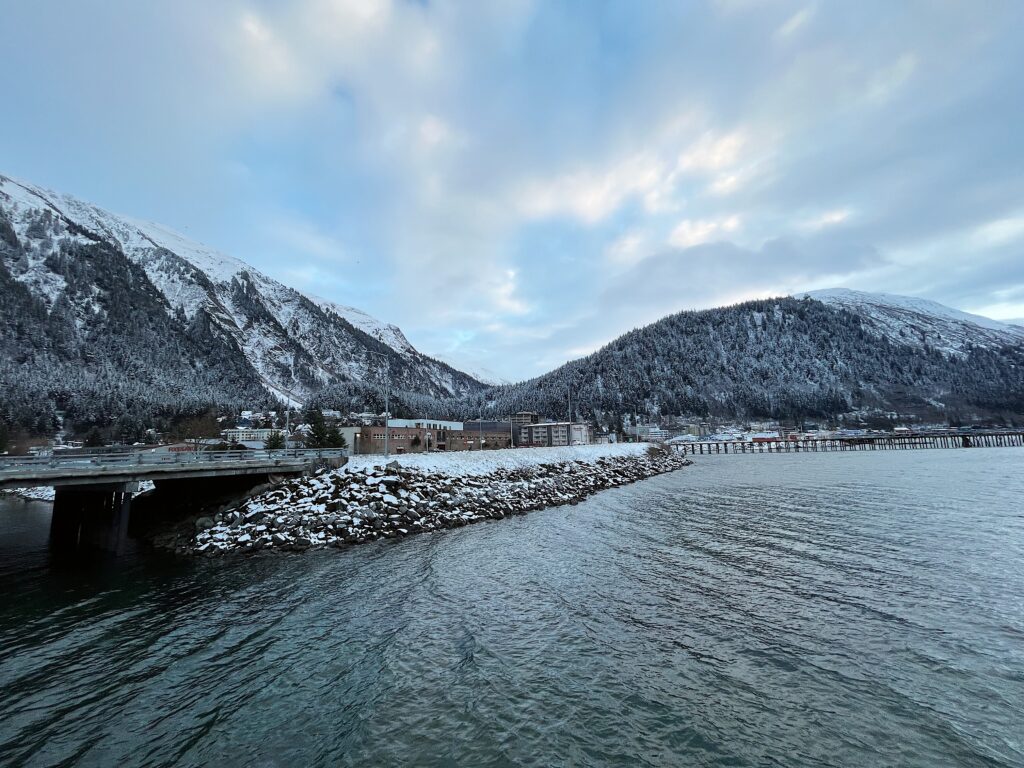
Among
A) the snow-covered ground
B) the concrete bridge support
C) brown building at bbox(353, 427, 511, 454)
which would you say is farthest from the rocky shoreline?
brown building at bbox(353, 427, 511, 454)

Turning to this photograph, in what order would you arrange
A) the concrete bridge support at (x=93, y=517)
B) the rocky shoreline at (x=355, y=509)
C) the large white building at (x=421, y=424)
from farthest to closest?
the large white building at (x=421, y=424) < the concrete bridge support at (x=93, y=517) < the rocky shoreline at (x=355, y=509)

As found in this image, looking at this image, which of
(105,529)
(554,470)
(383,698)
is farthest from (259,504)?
(554,470)

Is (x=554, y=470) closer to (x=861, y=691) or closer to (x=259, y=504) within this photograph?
(x=259, y=504)

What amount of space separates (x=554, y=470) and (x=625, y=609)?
125 feet

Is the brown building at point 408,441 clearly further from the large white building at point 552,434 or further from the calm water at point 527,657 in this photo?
the calm water at point 527,657

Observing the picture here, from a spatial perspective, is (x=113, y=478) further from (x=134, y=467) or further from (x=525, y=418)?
(x=525, y=418)

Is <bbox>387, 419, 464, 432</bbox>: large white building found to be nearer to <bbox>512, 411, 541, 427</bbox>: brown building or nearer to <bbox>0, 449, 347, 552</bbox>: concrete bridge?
<bbox>512, 411, 541, 427</bbox>: brown building

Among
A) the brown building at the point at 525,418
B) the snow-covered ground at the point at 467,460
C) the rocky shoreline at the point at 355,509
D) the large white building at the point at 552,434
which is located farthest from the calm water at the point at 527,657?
the brown building at the point at 525,418

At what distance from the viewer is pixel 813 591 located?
15773 mm

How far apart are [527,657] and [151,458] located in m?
24.9

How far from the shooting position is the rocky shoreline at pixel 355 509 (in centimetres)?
2422

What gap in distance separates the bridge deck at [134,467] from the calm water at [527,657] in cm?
434

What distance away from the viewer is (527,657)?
1136 cm

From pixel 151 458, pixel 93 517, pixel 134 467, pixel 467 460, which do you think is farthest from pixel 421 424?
pixel 134 467
